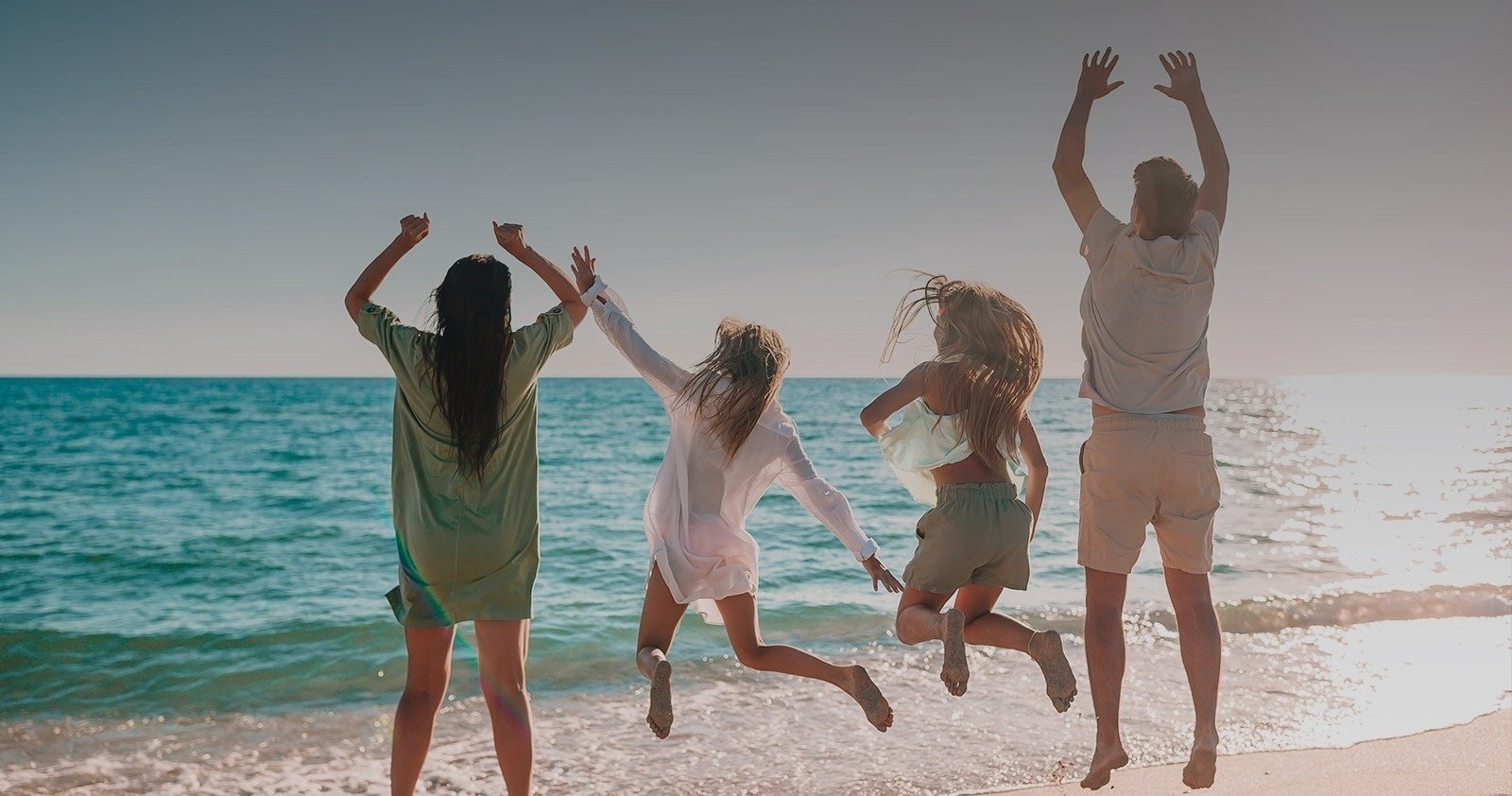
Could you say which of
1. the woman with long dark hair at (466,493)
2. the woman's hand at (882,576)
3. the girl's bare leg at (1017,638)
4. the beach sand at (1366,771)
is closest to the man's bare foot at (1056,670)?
the girl's bare leg at (1017,638)

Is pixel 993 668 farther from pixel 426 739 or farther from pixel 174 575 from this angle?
pixel 174 575

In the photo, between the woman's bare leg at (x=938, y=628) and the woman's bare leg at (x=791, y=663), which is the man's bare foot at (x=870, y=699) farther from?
the woman's bare leg at (x=938, y=628)

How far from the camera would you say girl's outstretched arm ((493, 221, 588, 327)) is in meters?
3.59

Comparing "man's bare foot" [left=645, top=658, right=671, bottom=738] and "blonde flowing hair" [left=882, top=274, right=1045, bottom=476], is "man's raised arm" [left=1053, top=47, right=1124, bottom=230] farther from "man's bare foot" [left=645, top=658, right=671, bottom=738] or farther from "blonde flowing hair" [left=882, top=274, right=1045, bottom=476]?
"man's bare foot" [left=645, top=658, right=671, bottom=738]

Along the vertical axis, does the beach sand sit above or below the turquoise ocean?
above

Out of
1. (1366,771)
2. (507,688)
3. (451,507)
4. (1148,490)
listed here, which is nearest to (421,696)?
(507,688)

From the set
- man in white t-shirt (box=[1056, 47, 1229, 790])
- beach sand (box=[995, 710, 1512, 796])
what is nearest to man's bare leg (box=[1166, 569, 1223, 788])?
man in white t-shirt (box=[1056, 47, 1229, 790])

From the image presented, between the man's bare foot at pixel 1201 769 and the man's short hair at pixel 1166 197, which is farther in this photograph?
the man's short hair at pixel 1166 197

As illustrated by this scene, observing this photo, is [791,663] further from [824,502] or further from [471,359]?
[471,359]

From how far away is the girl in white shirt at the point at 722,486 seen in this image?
369 centimetres

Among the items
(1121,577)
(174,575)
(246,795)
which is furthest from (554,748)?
(174,575)

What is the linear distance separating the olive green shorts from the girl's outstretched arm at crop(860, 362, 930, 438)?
1.22 feet

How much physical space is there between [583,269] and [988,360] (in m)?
1.53

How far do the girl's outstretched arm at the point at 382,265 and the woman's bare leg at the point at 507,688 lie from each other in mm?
1178
